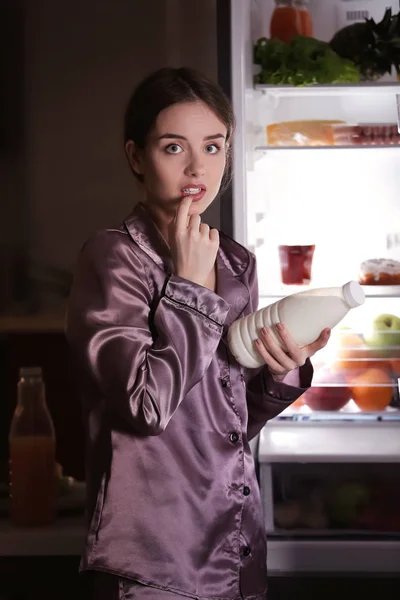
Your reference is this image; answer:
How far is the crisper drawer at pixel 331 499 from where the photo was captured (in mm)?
1838

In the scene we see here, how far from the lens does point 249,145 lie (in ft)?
6.29

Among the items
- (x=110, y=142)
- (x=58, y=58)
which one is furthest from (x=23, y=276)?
(x=58, y=58)

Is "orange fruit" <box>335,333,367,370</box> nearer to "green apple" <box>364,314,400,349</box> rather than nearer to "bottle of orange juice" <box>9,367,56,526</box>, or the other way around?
"green apple" <box>364,314,400,349</box>

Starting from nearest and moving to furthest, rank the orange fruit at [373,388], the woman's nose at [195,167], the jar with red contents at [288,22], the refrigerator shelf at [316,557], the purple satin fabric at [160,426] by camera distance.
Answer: the purple satin fabric at [160,426] → the woman's nose at [195,167] → the refrigerator shelf at [316,557] → the orange fruit at [373,388] → the jar with red contents at [288,22]

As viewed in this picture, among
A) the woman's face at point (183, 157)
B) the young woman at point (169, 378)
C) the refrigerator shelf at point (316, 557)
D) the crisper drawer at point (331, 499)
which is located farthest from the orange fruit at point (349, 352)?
the woman's face at point (183, 157)

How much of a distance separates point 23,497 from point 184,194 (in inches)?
33.9

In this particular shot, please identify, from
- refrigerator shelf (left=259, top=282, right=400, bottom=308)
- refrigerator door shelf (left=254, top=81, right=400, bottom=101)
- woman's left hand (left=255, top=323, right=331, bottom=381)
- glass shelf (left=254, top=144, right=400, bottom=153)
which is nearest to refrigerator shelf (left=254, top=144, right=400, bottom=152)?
glass shelf (left=254, top=144, right=400, bottom=153)

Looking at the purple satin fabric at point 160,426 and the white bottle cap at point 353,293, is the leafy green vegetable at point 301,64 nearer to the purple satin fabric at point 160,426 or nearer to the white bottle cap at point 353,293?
the purple satin fabric at point 160,426

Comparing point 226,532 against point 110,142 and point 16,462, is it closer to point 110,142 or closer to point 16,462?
point 16,462

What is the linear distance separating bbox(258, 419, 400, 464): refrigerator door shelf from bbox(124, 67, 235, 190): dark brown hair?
0.73 meters

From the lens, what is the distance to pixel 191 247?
4.08 feet

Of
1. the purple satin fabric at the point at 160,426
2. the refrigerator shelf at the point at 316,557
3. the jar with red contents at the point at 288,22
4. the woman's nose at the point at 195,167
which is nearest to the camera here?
the purple satin fabric at the point at 160,426

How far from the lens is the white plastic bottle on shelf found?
1.24 meters

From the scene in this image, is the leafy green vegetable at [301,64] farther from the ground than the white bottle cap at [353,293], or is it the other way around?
the leafy green vegetable at [301,64]
